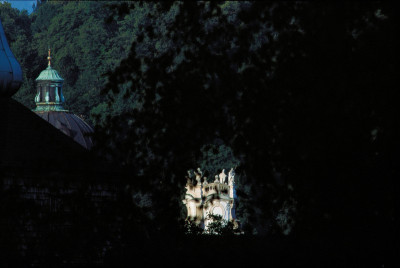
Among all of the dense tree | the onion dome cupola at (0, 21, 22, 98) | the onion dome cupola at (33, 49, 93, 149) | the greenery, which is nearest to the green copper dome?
the onion dome cupola at (33, 49, 93, 149)

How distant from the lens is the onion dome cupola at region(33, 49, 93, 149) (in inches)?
2904

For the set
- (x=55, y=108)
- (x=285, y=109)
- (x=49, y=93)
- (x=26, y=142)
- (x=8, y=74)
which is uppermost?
(x=49, y=93)

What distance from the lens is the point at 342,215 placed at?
15.0 m

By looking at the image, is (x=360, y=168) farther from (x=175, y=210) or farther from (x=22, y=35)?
(x=22, y=35)

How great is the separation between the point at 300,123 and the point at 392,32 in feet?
4.65

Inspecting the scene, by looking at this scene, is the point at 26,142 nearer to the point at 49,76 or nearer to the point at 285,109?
the point at 285,109

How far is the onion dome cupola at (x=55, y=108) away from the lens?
73.8 m

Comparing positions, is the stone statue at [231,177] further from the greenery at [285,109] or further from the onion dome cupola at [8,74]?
the greenery at [285,109]

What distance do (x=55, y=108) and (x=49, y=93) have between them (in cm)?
245

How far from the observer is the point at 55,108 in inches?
3219

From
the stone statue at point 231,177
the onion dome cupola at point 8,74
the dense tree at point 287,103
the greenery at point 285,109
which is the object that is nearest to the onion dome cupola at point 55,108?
the stone statue at point 231,177

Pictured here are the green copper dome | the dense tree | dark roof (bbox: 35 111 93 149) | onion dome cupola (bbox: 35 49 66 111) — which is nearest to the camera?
the dense tree

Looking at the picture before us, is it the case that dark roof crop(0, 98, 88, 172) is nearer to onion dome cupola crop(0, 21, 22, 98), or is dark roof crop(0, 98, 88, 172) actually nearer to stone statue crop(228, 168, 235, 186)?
onion dome cupola crop(0, 21, 22, 98)

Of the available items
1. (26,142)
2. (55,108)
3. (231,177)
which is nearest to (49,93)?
(55,108)
